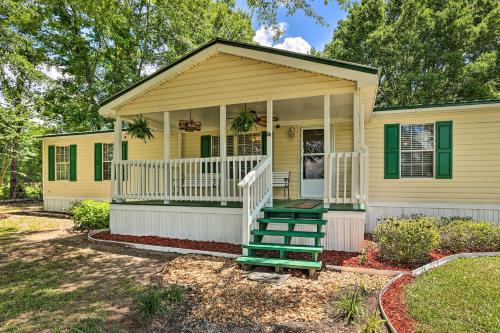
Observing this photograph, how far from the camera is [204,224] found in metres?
6.79

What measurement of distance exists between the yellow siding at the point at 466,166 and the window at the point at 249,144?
13.1 feet

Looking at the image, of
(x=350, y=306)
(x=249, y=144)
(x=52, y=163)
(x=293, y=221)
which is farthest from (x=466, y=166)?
(x=52, y=163)

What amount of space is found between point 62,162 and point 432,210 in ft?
46.7

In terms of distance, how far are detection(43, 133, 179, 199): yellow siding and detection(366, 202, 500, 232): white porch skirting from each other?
800 centimetres

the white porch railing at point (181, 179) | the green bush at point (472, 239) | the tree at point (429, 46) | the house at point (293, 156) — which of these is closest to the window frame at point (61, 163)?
the house at point (293, 156)

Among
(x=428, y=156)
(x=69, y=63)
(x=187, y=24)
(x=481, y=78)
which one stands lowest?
(x=428, y=156)

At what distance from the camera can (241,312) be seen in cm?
360

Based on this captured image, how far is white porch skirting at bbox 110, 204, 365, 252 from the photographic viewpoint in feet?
18.6

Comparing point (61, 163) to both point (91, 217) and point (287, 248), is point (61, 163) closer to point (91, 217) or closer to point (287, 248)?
point (91, 217)

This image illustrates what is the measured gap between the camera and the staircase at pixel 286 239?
486cm

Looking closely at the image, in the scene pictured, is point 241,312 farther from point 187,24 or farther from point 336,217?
point 187,24

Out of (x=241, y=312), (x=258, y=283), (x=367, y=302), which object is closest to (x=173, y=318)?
(x=241, y=312)

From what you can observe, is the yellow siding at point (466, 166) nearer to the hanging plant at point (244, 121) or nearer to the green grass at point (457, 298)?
the green grass at point (457, 298)

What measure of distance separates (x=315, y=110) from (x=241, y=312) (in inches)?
221
